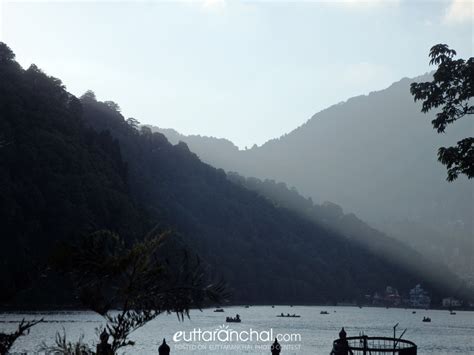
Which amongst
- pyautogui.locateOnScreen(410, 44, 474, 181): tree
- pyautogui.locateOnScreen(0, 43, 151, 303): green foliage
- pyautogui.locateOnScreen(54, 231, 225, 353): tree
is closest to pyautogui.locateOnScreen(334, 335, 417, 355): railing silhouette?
pyautogui.locateOnScreen(410, 44, 474, 181): tree

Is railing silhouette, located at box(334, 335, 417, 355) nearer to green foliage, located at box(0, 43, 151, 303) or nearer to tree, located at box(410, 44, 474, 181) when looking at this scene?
tree, located at box(410, 44, 474, 181)

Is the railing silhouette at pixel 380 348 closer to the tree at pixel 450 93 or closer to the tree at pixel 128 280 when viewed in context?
the tree at pixel 450 93

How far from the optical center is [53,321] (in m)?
103

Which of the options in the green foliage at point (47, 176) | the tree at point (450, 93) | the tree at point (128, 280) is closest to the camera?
the tree at point (128, 280)

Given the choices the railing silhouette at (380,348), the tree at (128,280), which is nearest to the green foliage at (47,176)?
the railing silhouette at (380,348)

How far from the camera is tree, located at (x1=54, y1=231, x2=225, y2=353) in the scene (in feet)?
46.5

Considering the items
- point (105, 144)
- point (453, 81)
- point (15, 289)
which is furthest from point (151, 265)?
point (105, 144)

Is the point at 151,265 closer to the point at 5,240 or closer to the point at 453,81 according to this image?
the point at 453,81

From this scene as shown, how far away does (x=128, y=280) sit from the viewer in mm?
14664

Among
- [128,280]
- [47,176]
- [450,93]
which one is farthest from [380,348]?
[47,176]

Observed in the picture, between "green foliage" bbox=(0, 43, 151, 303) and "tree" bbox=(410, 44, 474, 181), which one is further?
"green foliage" bbox=(0, 43, 151, 303)

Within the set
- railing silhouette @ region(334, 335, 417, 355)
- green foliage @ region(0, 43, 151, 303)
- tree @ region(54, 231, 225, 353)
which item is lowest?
railing silhouette @ region(334, 335, 417, 355)

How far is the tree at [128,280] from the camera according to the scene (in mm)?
14188

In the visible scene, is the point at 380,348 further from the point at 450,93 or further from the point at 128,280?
the point at 128,280
